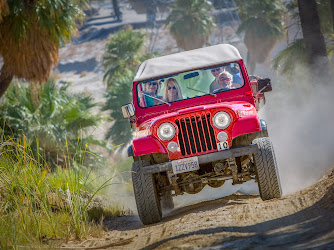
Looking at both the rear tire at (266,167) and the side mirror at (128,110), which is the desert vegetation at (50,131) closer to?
the side mirror at (128,110)

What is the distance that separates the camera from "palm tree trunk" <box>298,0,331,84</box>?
15.8 meters

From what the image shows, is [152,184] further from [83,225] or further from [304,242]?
[304,242]

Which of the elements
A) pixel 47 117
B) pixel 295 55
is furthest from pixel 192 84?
pixel 295 55

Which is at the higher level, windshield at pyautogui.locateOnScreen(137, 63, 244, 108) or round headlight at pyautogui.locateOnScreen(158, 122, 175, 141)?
windshield at pyautogui.locateOnScreen(137, 63, 244, 108)

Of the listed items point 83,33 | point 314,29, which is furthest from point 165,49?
point 314,29

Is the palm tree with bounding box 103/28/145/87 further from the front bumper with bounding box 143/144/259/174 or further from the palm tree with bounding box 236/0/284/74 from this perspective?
the front bumper with bounding box 143/144/259/174

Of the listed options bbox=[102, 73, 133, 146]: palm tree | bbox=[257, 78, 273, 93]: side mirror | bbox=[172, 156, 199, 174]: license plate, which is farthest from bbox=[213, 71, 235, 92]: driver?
bbox=[102, 73, 133, 146]: palm tree

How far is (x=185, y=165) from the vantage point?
22.4 ft

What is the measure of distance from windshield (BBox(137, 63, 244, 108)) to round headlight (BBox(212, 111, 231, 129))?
118 cm

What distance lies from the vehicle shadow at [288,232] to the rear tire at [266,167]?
890mm

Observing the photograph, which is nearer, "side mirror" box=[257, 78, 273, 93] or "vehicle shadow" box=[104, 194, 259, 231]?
"vehicle shadow" box=[104, 194, 259, 231]

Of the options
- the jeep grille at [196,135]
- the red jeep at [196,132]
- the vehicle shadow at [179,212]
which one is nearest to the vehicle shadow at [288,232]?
the red jeep at [196,132]

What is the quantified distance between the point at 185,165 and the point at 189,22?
3832cm

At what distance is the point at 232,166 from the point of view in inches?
277
